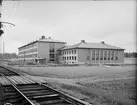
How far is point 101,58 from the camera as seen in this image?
6066cm

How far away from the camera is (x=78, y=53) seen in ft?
183

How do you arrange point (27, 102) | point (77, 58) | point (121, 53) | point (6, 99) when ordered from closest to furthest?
1. point (27, 102)
2. point (6, 99)
3. point (77, 58)
4. point (121, 53)

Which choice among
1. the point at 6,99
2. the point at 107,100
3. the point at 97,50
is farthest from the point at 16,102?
the point at 97,50

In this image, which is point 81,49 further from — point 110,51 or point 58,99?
point 58,99

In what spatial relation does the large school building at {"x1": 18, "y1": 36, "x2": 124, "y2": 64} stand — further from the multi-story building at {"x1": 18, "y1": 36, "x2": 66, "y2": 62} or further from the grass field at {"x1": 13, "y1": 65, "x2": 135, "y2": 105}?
the grass field at {"x1": 13, "y1": 65, "x2": 135, "y2": 105}

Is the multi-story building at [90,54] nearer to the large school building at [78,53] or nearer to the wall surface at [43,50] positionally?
the large school building at [78,53]

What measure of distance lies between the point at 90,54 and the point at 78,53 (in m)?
5.45

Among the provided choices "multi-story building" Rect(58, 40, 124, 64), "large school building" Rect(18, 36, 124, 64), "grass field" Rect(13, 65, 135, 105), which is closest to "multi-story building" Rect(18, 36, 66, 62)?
"large school building" Rect(18, 36, 124, 64)

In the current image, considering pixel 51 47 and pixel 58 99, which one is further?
pixel 51 47

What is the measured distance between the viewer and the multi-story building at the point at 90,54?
5672cm

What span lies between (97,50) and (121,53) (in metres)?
12.5

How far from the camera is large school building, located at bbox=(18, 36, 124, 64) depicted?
188 feet

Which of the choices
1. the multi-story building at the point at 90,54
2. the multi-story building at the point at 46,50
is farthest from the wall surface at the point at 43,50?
the multi-story building at the point at 90,54

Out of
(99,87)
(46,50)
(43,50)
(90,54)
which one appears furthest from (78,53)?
(99,87)
